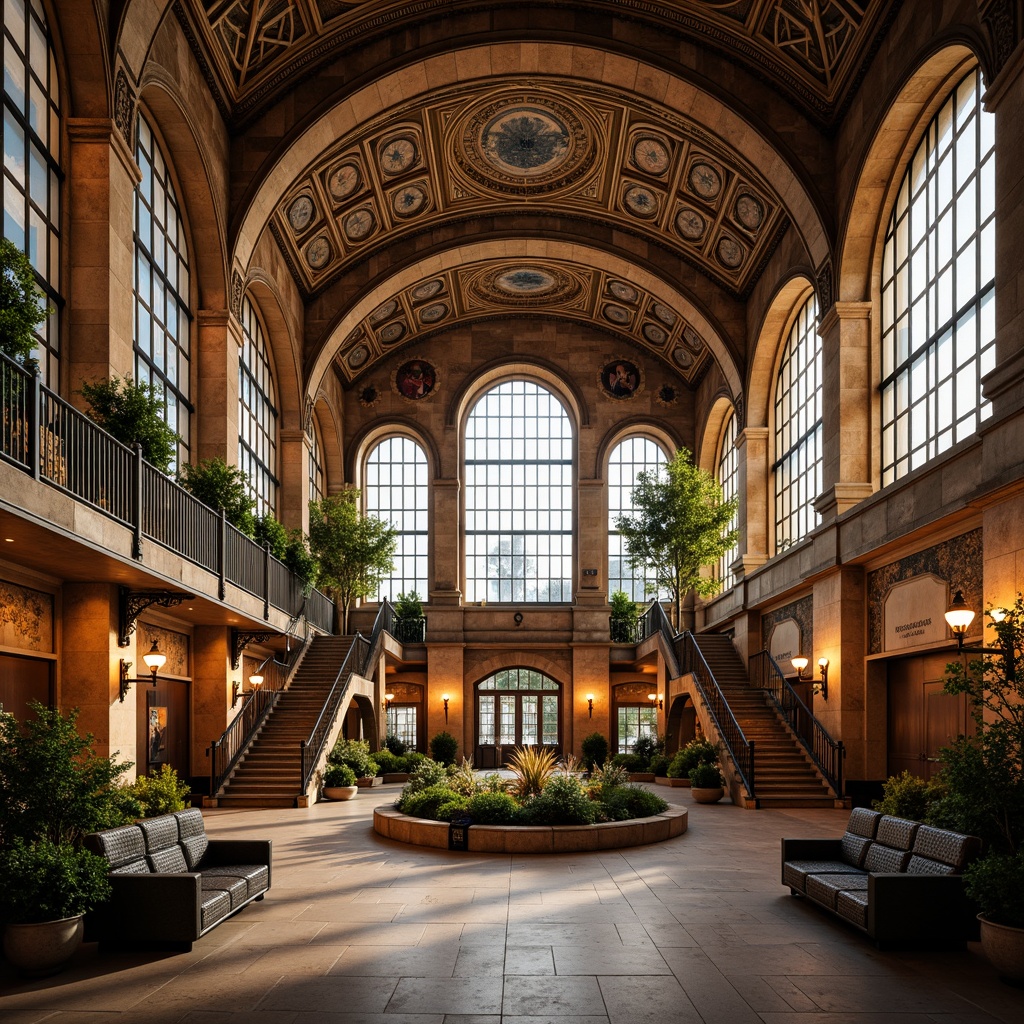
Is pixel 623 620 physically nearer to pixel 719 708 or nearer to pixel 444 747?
pixel 444 747

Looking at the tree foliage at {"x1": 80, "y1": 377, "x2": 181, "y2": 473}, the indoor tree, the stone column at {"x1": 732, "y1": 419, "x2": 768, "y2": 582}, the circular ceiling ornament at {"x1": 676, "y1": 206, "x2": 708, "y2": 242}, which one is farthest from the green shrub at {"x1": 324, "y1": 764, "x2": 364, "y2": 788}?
the circular ceiling ornament at {"x1": 676, "y1": 206, "x2": 708, "y2": 242}

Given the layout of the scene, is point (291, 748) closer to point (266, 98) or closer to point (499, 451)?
point (266, 98)

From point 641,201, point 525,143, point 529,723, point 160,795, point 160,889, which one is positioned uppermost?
point 525,143

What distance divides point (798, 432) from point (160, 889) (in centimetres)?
2020

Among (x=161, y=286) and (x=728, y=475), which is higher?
(x=161, y=286)

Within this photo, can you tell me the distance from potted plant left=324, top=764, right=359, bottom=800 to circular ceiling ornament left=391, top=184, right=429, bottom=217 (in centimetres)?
1475

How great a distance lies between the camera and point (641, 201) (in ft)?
87.9

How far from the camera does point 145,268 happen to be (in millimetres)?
17172

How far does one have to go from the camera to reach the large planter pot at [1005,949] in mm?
6570

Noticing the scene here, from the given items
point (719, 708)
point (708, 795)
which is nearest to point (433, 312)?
point (719, 708)

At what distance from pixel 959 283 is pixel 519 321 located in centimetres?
2155

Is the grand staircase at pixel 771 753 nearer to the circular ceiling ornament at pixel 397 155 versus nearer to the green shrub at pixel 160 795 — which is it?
the green shrub at pixel 160 795

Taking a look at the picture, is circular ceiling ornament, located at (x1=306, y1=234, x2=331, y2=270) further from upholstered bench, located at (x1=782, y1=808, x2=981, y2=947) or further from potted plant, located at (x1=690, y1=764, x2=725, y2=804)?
upholstered bench, located at (x1=782, y1=808, x2=981, y2=947)

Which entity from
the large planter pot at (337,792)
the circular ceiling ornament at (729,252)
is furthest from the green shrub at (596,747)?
the circular ceiling ornament at (729,252)
